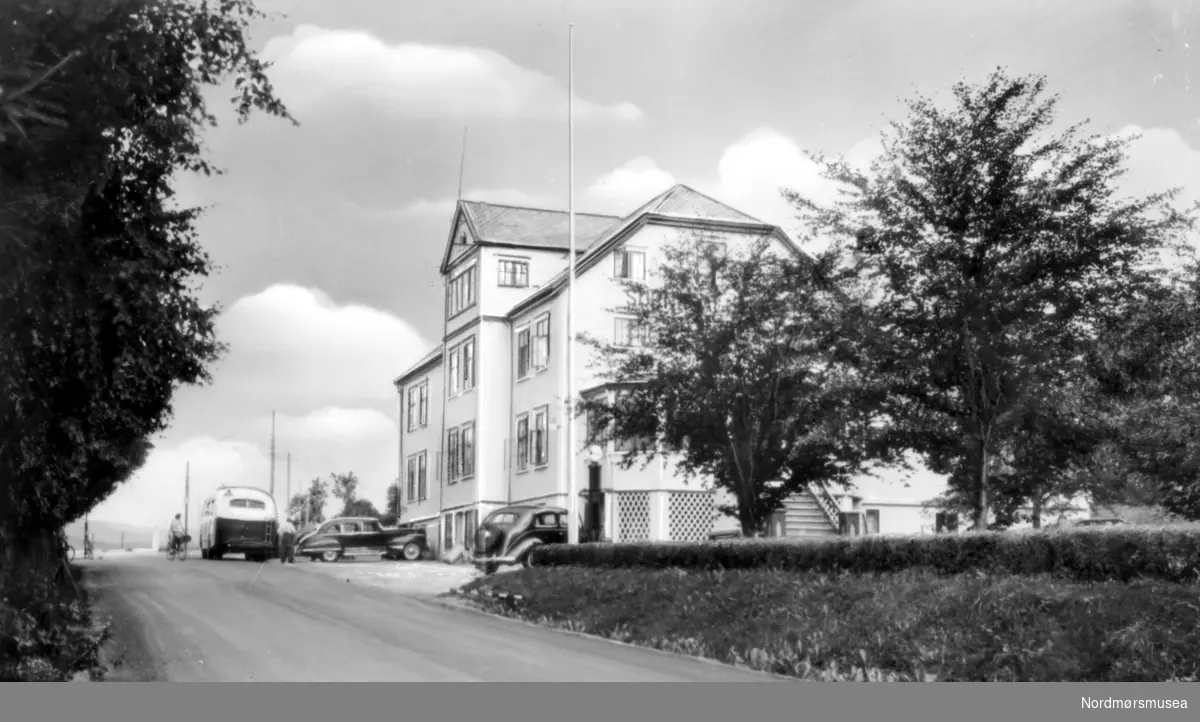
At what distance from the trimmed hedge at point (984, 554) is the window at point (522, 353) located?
1972 cm

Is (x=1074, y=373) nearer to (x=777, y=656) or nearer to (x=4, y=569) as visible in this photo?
(x=777, y=656)

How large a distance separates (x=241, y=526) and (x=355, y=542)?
3.55 meters

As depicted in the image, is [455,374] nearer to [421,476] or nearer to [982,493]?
[421,476]

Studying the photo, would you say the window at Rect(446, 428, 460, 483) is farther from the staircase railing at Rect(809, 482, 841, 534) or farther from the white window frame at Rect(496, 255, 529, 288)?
the staircase railing at Rect(809, 482, 841, 534)

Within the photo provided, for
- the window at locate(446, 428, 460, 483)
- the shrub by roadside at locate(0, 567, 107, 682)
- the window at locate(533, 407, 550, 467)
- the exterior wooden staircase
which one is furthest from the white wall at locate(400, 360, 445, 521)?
the shrub by roadside at locate(0, 567, 107, 682)

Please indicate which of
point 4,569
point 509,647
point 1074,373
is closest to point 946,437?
point 1074,373

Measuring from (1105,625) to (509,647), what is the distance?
21.9 ft

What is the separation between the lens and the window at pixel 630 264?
27.5m

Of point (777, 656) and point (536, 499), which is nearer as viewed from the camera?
point (777, 656)

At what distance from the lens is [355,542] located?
43969 millimetres

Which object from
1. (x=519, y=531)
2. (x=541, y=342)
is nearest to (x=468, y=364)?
(x=541, y=342)

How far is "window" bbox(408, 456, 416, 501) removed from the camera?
47894mm

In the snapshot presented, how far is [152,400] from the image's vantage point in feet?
48.8

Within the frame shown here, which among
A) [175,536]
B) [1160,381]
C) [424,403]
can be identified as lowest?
[175,536]
